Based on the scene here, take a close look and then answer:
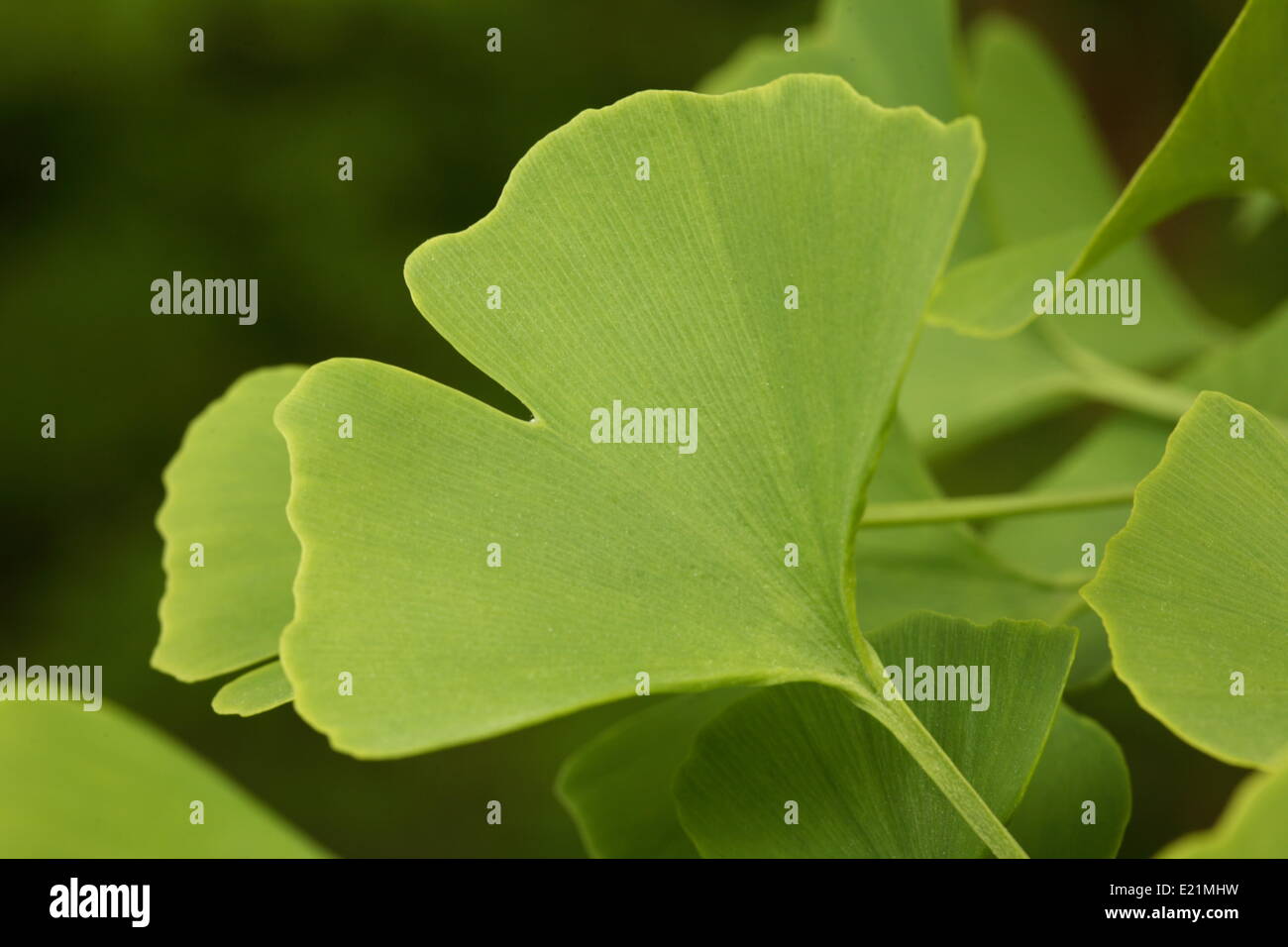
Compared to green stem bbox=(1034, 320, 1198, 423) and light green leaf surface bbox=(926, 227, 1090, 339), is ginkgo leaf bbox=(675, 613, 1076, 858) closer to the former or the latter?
light green leaf surface bbox=(926, 227, 1090, 339)

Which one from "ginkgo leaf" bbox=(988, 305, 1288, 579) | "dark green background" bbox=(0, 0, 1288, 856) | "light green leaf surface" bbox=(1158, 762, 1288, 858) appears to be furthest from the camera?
"dark green background" bbox=(0, 0, 1288, 856)

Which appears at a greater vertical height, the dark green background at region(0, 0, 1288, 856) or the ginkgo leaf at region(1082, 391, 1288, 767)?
the dark green background at region(0, 0, 1288, 856)

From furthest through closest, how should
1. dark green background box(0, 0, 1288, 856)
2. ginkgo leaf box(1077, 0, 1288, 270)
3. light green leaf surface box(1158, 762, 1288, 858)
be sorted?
dark green background box(0, 0, 1288, 856), ginkgo leaf box(1077, 0, 1288, 270), light green leaf surface box(1158, 762, 1288, 858)

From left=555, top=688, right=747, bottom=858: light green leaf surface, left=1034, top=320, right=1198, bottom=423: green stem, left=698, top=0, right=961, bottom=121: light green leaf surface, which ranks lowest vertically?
left=555, top=688, right=747, bottom=858: light green leaf surface

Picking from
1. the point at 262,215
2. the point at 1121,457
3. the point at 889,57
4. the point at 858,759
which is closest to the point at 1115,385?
the point at 1121,457

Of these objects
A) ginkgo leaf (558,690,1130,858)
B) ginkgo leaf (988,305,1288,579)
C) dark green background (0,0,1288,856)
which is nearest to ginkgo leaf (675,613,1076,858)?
ginkgo leaf (558,690,1130,858)

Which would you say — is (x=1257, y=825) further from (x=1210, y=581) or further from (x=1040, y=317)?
(x=1040, y=317)

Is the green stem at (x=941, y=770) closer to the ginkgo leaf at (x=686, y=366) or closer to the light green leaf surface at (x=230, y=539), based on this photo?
the ginkgo leaf at (x=686, y=366)
